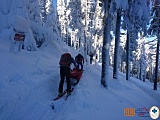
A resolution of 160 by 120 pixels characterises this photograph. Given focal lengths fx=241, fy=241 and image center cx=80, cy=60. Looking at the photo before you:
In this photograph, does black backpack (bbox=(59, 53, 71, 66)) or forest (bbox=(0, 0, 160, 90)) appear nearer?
black backpack (bbox=(59, 53, 71, 66))

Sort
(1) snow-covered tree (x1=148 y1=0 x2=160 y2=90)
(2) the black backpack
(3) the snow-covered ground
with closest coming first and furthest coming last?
(3) the snow-covered ground → (2) the black backpack → (1) snow-covered tree (x1=148 y1=0 x2=160 y2=90)

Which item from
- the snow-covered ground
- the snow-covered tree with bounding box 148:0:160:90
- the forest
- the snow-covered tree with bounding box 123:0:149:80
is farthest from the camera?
the snow-covered tree with bounding box 148:0:160:90

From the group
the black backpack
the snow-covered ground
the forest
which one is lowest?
the snow-covered ground

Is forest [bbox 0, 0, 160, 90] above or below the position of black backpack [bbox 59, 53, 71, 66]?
above

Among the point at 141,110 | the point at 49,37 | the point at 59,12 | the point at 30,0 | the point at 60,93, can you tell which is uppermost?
the point at 59,12

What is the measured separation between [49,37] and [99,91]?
14.5 m

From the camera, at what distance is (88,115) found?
28.1 ft

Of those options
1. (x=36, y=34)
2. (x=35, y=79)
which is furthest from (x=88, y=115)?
(x=36, y=34)

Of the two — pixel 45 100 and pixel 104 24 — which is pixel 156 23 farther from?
pixel 45 100

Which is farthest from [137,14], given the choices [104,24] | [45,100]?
[45,100]

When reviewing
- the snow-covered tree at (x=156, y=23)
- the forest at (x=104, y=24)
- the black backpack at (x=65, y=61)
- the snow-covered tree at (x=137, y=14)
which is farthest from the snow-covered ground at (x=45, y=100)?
the snow-covered tree at (x=156, y=23)

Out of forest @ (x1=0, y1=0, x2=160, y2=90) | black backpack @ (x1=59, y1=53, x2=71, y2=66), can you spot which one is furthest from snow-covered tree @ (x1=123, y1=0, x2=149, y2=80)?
black backpack @ (x1=59, y1=53, x2=71, y2=66)

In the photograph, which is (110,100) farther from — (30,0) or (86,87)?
(30,0)

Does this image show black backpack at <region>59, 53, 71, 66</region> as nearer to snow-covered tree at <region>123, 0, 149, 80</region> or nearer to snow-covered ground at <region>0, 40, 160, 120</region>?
snow-covered ground at <region>0, 40, 160, 120</region>
